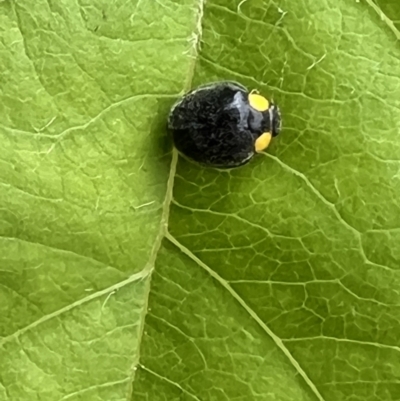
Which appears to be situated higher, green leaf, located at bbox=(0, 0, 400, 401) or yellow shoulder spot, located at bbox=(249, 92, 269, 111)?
yellow shoulder spot, located at bbox=(249, 92, 269, 111)

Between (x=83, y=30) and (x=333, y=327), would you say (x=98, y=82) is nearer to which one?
(x=83, y=30)

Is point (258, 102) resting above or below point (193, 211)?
above

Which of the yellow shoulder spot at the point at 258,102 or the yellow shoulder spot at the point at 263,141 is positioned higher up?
the yellow shoulder spot at the point at 258,102

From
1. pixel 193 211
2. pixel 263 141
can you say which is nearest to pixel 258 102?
pixel 263 141

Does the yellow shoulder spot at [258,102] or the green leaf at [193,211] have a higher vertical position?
the yellow shoulder spot at [258,102]

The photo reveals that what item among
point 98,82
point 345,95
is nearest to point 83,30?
point 98,82

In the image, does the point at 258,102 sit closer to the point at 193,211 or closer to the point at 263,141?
the point at 263,141
